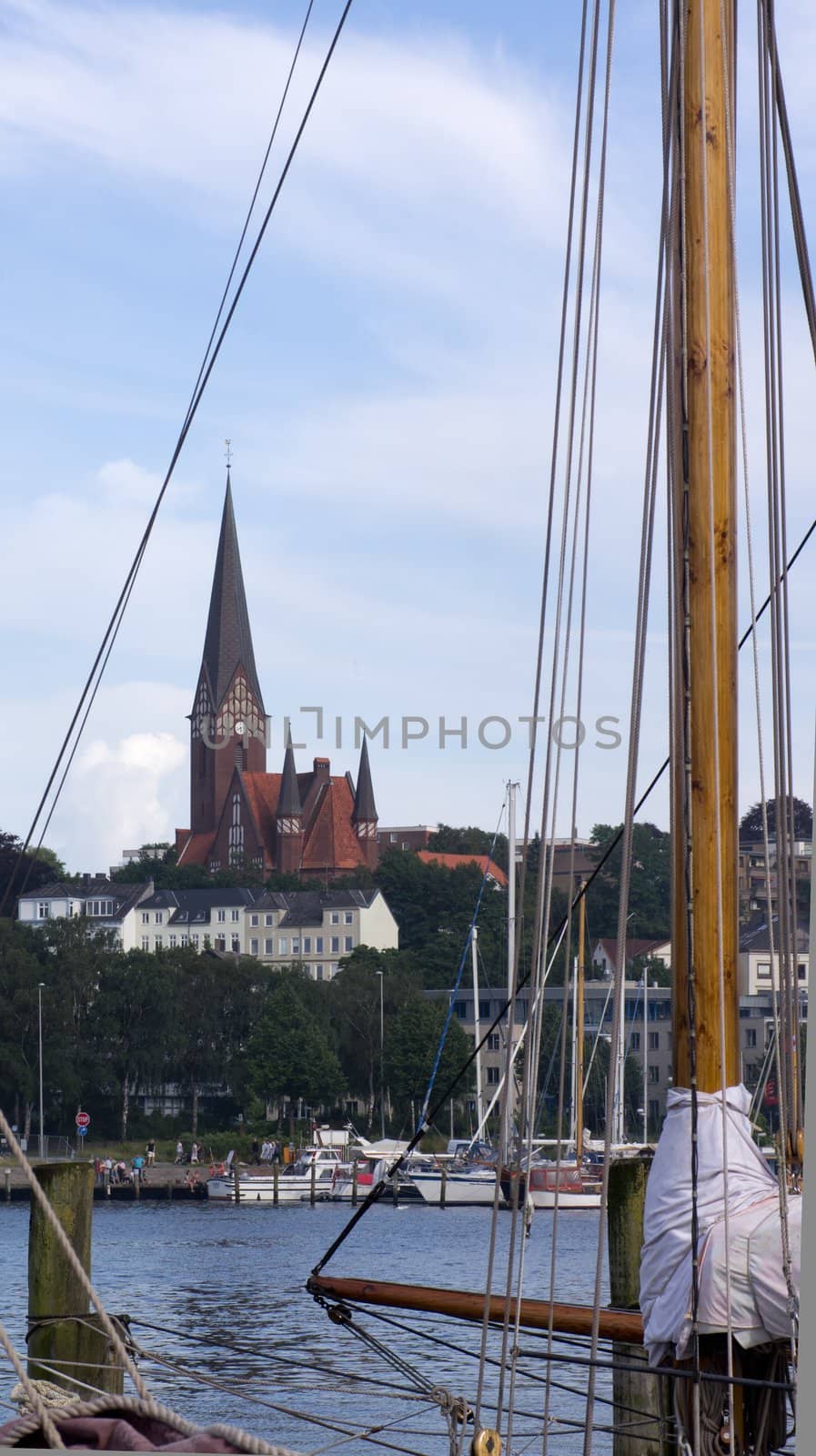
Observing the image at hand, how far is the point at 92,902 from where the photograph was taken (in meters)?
137

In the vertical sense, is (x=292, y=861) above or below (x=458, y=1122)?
above

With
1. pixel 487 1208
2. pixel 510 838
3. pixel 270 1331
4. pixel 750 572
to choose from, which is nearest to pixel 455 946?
pixel 487 1208

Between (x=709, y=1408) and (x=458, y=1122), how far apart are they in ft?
256

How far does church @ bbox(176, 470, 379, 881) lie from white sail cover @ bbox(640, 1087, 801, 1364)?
147 meters

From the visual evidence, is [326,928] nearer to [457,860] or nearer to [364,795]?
[457,860]

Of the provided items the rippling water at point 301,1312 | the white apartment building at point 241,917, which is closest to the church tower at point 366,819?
the white apartment building at point 241,917

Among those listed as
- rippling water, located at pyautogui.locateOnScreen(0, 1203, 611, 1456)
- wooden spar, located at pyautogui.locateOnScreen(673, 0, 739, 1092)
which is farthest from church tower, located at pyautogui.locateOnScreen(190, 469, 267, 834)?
wooden spar, located at pyautogui.locateOnScreen(673, 0, 739, 1092)

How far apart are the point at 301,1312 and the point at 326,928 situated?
96256 mm

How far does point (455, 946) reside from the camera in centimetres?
11881

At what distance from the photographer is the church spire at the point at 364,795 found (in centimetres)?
15875

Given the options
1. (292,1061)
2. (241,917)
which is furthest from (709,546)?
(241,917)

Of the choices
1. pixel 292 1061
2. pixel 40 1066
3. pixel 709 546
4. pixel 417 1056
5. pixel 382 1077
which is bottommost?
pixel 709 546

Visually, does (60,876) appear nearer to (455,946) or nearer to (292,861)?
(292,861)

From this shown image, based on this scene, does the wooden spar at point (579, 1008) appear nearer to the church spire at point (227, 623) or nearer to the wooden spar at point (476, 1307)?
the wooden spar at point (476, 1307)
